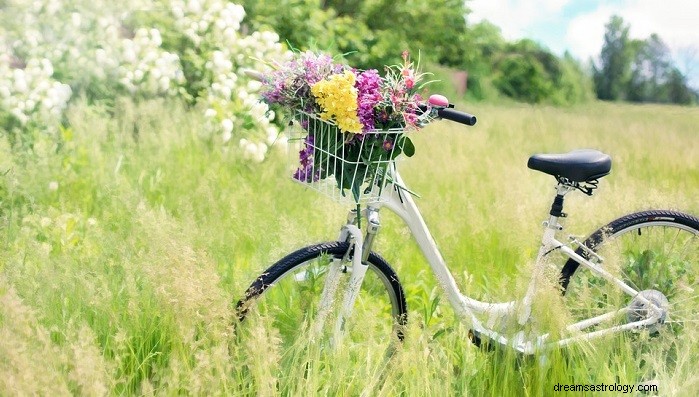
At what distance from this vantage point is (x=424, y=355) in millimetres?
2893

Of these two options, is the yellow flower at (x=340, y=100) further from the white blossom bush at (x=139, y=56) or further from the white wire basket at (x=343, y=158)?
the white blossom bush at (x=139, y=56)

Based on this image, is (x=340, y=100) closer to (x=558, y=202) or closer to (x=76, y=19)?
(x=558, y=202)

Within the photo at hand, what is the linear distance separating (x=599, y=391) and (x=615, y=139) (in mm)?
6387

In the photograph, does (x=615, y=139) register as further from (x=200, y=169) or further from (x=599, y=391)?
(x=599, y=391)

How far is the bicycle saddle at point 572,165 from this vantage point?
10.5 ft

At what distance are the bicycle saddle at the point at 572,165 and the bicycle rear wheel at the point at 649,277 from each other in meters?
0.28

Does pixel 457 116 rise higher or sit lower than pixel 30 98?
higher

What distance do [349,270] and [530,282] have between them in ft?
2.27

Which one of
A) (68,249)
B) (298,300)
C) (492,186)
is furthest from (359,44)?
(298,300)

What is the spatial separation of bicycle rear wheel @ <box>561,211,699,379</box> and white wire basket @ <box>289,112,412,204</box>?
918 millimetres

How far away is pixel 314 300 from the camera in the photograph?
10.3 ft

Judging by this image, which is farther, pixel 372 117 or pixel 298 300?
pixel 298 300

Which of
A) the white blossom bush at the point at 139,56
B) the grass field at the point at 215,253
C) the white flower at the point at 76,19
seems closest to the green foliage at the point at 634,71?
the grass field at the point at 215,253

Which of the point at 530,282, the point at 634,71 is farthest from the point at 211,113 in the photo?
the point at 634,71
